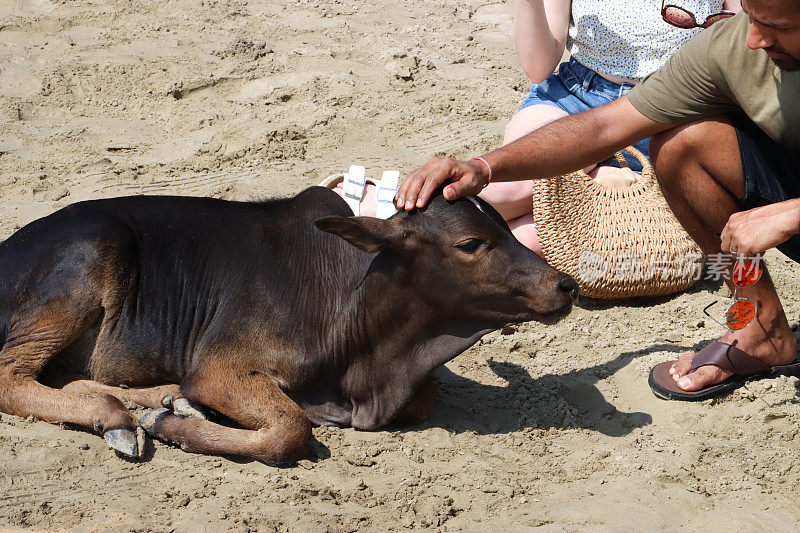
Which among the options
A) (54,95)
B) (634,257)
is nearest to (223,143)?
(54,95)

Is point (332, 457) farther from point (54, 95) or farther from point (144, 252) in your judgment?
point (54, 95)

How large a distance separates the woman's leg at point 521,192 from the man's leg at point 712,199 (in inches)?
48.1

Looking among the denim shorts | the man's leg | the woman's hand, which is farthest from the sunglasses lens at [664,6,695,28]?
the man's leg

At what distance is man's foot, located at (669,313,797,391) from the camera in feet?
16.0

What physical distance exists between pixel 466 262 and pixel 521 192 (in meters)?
1.82

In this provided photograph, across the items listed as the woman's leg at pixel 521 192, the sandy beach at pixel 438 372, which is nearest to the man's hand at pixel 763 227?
the sandy beach at pixel 438 372

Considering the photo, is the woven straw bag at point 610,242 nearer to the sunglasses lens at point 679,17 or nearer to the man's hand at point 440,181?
the sunglasses lens at point 679,17

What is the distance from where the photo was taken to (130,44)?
8.68m

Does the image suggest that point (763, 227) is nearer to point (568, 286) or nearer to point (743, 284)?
point (743, 284)

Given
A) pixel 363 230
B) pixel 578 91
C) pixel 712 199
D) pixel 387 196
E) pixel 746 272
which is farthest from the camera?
pixel 578 91

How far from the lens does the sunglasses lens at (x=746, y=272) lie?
463cm

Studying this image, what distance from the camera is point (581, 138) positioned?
4812 millimetres

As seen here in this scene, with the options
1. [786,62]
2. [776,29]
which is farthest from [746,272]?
[776,29]

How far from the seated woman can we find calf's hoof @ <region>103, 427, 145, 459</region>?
2.74 m
